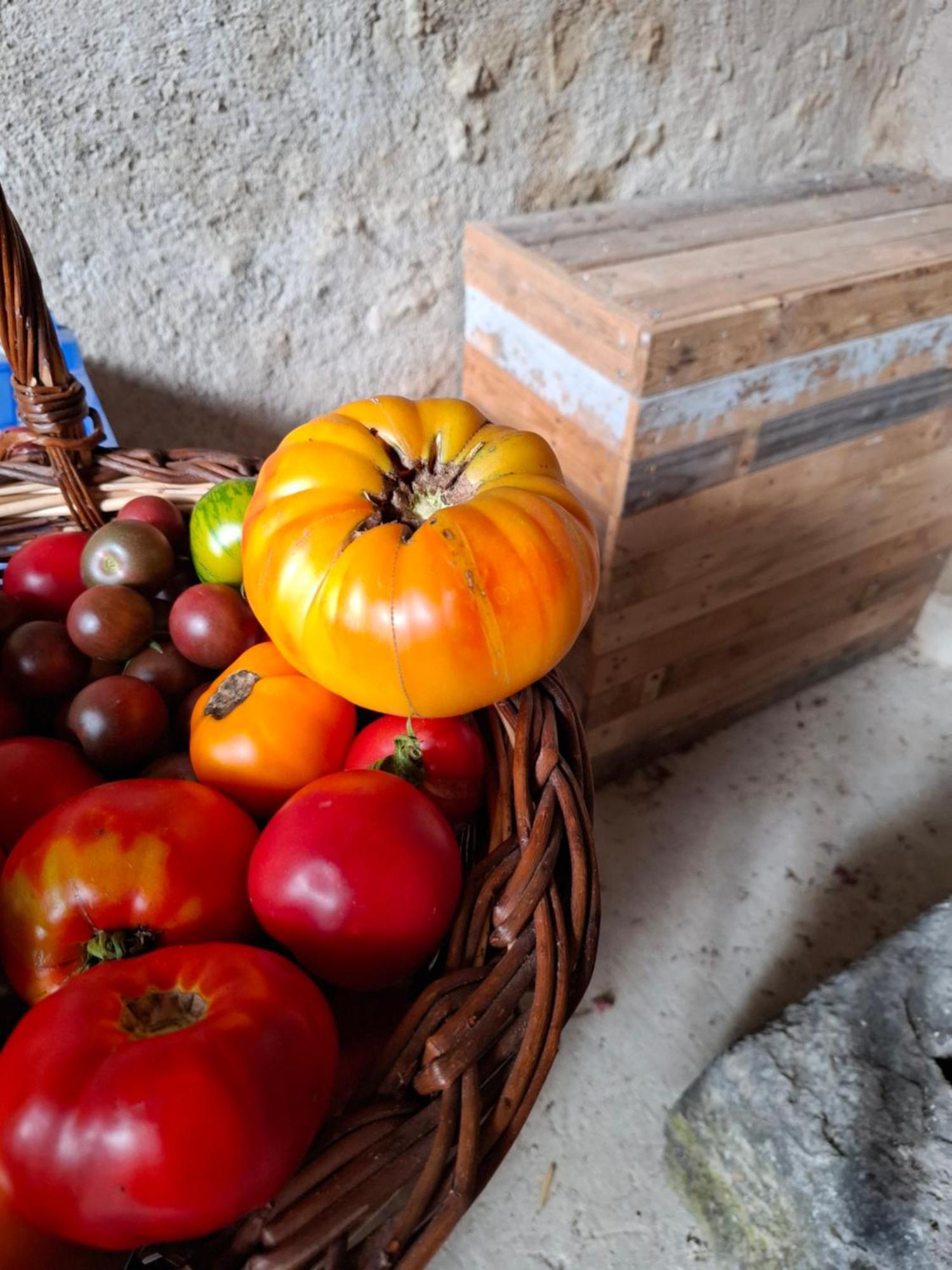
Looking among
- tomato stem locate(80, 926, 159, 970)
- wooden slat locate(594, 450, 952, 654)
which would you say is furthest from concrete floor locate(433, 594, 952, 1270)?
tomato stem locate(80, 926, 159, 970)

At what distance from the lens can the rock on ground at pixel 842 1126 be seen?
80 cm

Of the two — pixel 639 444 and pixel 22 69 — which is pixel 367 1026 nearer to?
pixel 639 444

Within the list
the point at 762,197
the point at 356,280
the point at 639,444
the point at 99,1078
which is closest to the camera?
→ the point at 99,1078

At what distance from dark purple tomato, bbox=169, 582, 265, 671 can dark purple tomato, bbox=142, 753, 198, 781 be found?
0.31 feet

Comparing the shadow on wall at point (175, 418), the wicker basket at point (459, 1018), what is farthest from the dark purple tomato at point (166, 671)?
the shadow on wall at point (175, 418)

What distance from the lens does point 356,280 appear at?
124 centimetres

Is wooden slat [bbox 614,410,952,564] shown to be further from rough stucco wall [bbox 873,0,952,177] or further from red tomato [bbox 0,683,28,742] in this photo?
red tomato [bbox 0,683,28,742]

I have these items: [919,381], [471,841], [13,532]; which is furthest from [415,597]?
[919,381]

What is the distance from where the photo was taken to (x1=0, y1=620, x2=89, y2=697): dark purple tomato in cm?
74

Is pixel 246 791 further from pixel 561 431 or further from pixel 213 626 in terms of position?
pixel 561 431

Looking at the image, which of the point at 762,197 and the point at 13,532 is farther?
the point at 762,197

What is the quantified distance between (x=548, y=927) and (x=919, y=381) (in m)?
1.09

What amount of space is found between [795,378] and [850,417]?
163 millimetres

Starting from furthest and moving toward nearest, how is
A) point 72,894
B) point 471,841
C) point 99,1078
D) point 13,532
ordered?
1. point 13,532
2. point 471,841
3. point 72,894
4. point 99,1078
